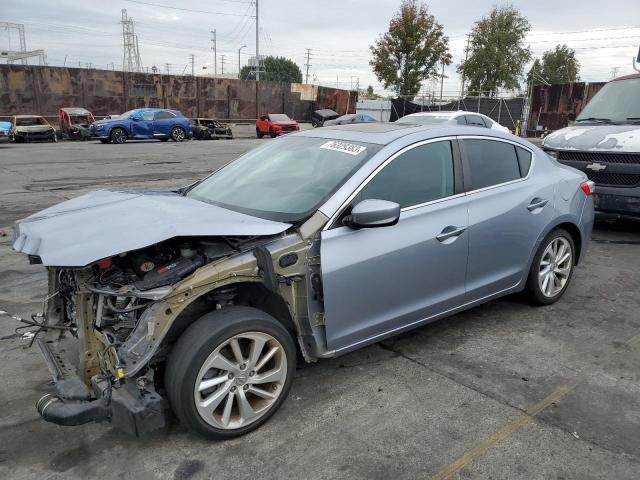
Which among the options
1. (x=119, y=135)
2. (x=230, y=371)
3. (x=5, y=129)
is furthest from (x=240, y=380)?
(x=5, y=129)

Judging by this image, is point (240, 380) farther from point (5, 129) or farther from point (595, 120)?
point (5, 129)

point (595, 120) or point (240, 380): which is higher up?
point (595, 120)

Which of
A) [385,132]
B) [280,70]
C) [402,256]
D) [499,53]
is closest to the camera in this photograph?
[402,256]

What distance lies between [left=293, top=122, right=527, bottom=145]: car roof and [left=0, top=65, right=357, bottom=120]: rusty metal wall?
31794 mm

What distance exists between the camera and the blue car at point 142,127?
2473 centimetres

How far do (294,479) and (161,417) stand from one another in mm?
716

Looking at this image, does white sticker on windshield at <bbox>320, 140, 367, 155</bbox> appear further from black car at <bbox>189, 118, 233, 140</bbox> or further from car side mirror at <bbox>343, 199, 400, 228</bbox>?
black car at <bbox>189, 118, 233, 140</bbox>

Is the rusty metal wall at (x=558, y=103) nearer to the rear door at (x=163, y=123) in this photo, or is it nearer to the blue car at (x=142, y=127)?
the blue car at (x=142, y=127)

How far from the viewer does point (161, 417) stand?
2619mm

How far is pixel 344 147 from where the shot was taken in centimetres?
369

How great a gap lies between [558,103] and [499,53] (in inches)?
537

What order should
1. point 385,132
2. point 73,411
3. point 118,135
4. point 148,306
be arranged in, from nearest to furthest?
point 73,411 < point 148,306 < point 385,132 < point 118,135

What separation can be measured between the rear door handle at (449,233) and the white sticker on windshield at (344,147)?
777 mm

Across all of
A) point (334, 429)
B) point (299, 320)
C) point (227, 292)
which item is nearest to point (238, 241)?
point (227, 292)
